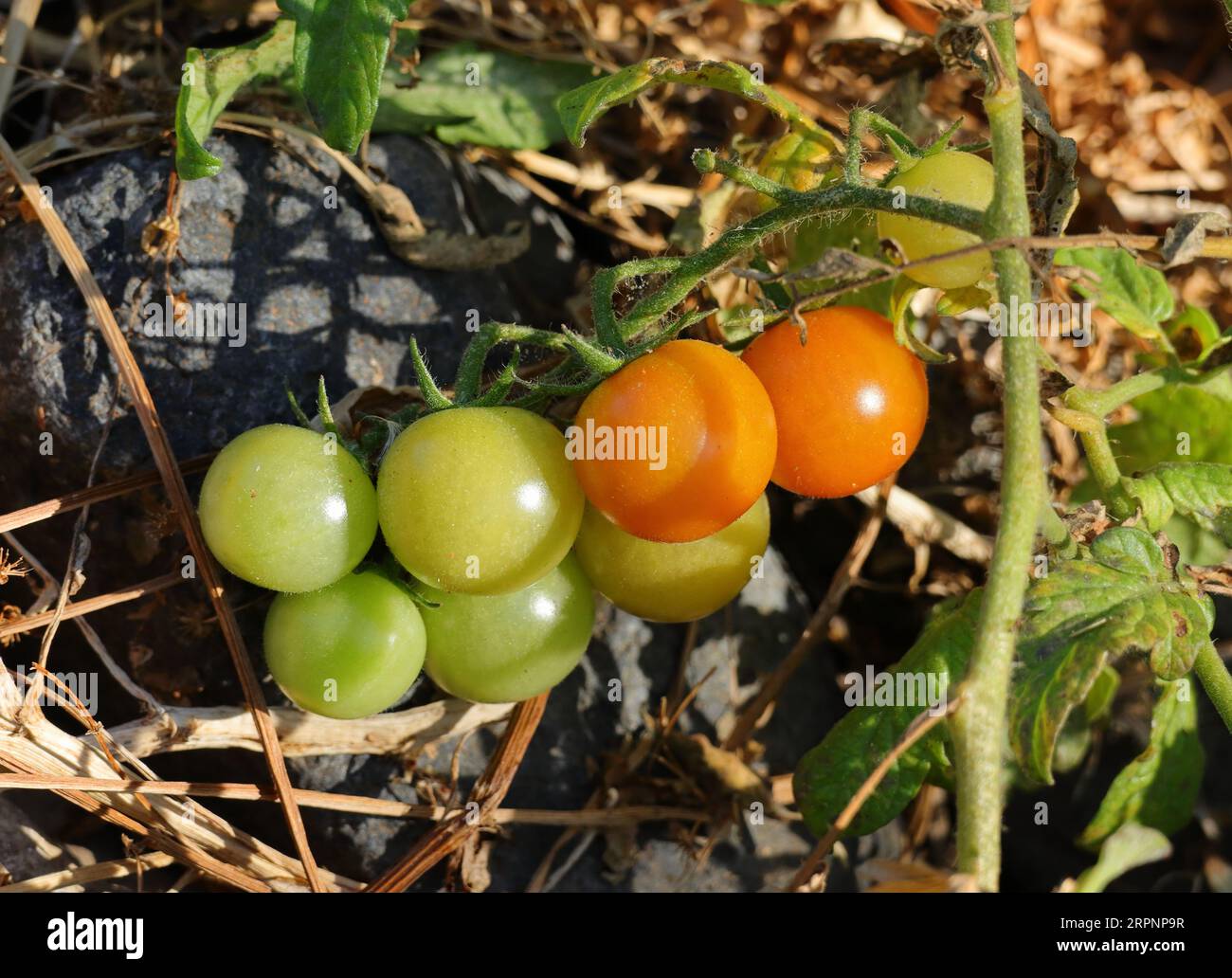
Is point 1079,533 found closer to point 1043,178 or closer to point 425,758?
point 1043,178

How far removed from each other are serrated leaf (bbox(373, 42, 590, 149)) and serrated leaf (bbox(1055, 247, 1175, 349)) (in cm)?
95

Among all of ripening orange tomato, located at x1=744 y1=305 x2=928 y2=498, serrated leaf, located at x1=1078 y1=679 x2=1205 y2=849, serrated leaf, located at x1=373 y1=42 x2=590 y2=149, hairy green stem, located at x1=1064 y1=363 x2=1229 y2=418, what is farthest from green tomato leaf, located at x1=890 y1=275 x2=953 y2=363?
serrated leaf, located at x1=373 y1=42 x2=590 y2=149

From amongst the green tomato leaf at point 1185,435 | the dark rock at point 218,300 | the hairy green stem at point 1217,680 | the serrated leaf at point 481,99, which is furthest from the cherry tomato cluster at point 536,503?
the serrated leaf at point 481,99

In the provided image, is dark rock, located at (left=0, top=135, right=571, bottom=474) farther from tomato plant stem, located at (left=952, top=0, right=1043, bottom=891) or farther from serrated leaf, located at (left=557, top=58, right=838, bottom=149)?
tomato plant stem, located at (left=952, top=0, right=1043, bottom=891)

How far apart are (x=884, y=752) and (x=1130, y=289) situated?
84 cm

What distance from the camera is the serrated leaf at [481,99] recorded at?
6.30 feet

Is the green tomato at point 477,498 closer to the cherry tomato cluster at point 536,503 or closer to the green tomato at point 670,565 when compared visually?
the cherry tomato cluster at point 536,503

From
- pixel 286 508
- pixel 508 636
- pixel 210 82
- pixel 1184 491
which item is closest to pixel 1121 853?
pixel 1184 491

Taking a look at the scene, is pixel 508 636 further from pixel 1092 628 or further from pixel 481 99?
pixel 481 99

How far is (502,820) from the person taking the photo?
1.72 metres

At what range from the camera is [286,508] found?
1310 millimetres

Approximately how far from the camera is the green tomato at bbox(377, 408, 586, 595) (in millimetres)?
1271

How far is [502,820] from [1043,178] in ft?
3.98
